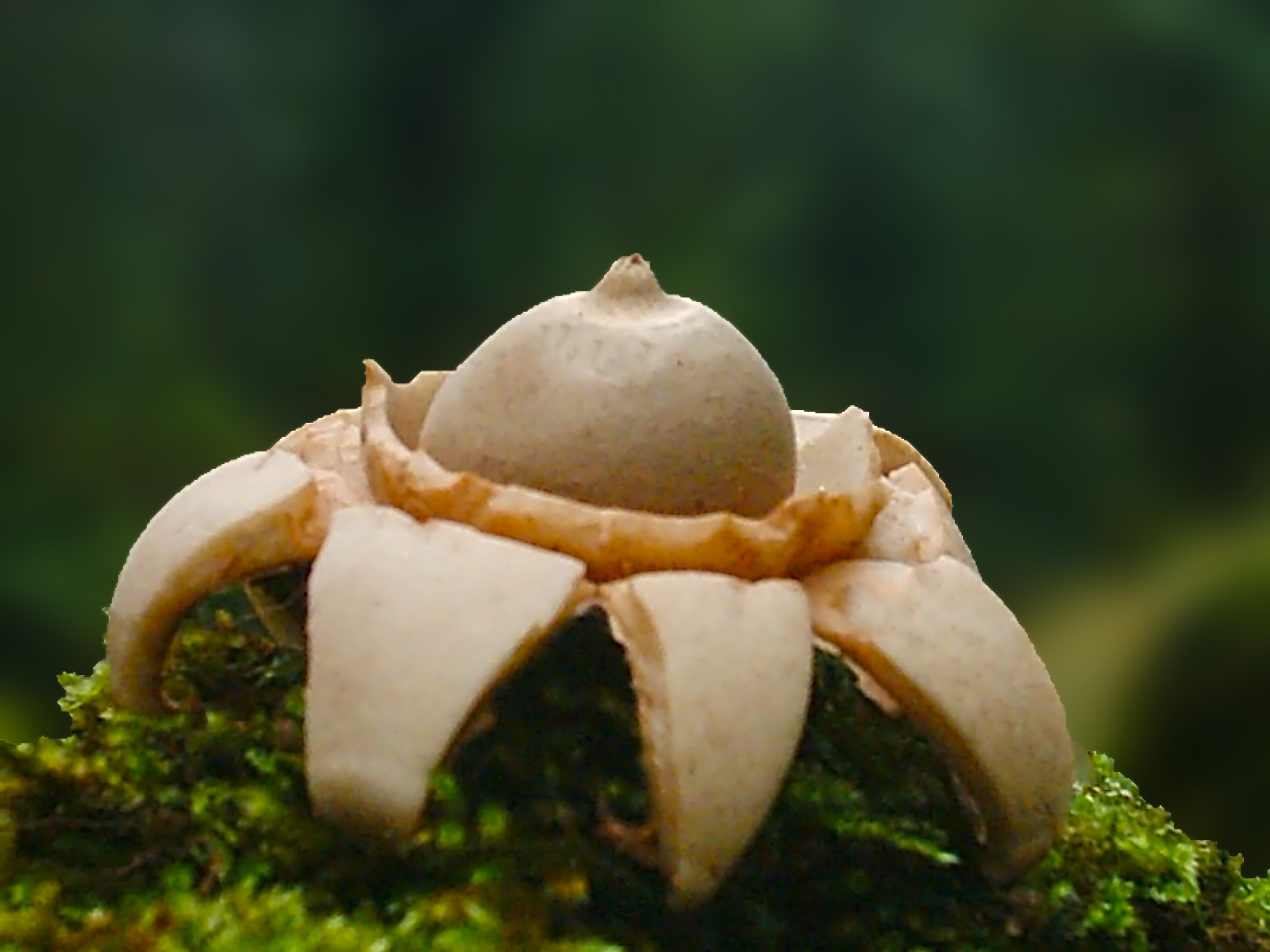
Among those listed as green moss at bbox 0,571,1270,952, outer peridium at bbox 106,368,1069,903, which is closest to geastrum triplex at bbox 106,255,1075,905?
outer peridium at bbox 106,368,1069,903

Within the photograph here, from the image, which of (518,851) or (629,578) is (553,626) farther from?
(518,851)

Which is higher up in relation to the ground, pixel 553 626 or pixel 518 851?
pixel 553 626

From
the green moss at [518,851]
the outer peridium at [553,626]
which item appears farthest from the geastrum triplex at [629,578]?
the green moss at [518,851]

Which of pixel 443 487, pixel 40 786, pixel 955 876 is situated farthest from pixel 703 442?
pixel 40 786

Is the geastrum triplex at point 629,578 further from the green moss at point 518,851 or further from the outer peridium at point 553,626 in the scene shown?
the green moss at point 518,851

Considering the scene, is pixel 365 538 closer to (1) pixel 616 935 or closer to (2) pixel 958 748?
(1) pixel 616 935

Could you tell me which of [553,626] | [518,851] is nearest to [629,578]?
[553,626]

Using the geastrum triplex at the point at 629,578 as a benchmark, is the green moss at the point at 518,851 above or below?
below
